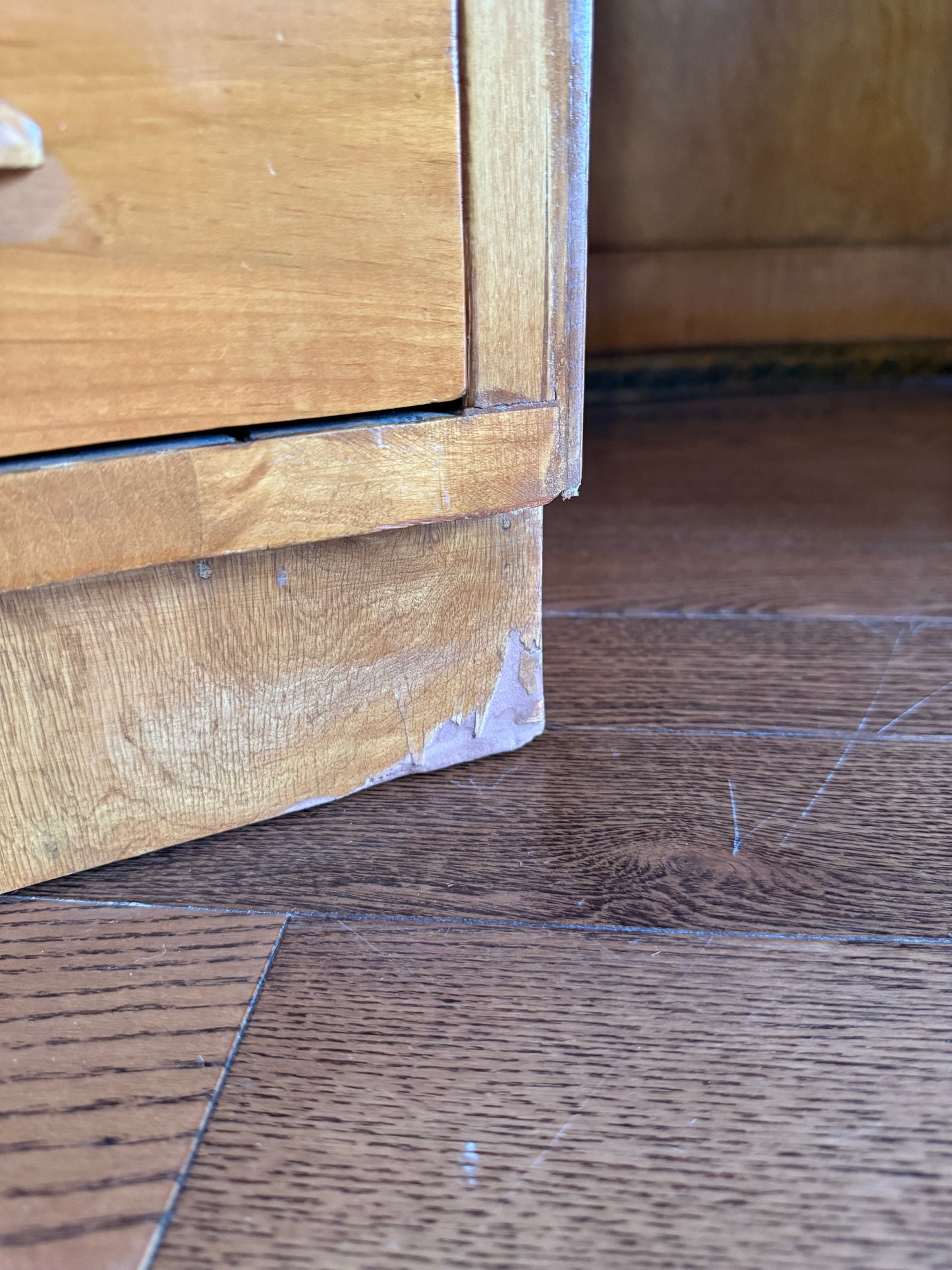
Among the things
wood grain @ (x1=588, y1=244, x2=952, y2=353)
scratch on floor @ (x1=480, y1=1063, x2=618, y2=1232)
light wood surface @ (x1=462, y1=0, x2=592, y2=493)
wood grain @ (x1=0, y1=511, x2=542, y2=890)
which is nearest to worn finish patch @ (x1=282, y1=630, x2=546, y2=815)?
wood grain @ (x1=0, y1=511, x2=542, y2=890)

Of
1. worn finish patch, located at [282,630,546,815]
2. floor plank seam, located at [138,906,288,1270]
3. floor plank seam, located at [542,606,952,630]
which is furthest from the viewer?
floor plank seam, located at [542,606,952,630]

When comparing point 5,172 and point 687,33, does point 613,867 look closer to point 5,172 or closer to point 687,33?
point 5,172

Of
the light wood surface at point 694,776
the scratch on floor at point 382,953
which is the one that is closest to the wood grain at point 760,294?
the light wood surface at point 694,776

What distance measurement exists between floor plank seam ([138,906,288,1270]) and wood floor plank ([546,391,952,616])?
0.38 metres

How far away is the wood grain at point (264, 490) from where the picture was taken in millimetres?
358

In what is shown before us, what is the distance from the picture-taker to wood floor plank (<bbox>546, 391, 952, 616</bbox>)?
724 mm

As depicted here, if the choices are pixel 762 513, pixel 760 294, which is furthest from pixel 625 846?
pixel 760 294

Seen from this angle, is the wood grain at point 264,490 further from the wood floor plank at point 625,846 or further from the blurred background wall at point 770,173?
the blurred background wall at point 770,173

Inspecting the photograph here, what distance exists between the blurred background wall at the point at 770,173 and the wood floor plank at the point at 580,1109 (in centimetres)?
108

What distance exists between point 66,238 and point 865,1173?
39 cm

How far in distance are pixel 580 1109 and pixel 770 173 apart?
1.26 metres

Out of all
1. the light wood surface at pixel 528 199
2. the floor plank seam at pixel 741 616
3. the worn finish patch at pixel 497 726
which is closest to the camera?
the light wood surface at pixel 528 199

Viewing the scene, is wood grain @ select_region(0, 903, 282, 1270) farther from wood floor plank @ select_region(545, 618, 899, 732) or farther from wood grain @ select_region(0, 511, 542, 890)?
wood floor plank @ select_region(545, 618, 899, 732)

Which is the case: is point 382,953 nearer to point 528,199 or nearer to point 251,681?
point 251,681
